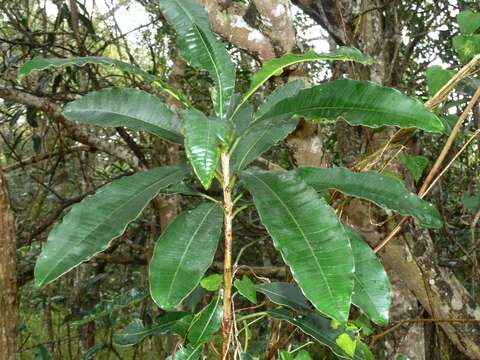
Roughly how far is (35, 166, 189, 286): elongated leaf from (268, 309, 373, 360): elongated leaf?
0.35 m

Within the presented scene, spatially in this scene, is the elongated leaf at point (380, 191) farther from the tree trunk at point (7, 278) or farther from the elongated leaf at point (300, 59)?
the tree trunk at point (7, 278)

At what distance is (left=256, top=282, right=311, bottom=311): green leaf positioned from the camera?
44.9 inches

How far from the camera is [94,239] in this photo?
0.89 metres

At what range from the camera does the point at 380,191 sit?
3.33 feet

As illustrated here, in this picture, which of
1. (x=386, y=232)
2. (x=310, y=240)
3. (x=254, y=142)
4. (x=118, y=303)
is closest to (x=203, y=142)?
(x=310, y=240)

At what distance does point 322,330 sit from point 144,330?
398 millimetres

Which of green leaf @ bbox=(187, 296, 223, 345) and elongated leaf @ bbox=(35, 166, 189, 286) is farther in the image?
green leaf @ bbox=(187, 296, 223, 345)

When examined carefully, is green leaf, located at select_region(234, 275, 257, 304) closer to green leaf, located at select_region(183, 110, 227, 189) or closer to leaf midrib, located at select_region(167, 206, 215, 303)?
leaf midrib, located at select_region(167, 206, 215, 303)

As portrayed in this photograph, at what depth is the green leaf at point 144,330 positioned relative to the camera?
1.24 m

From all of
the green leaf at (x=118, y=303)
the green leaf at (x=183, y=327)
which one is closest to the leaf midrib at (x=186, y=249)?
the green leaf at (x=183, y=327)

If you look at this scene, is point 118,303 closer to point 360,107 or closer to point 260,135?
point 260,135

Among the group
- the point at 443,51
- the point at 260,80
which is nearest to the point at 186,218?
the point at 260,80

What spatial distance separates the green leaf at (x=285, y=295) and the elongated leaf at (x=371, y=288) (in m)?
0.20

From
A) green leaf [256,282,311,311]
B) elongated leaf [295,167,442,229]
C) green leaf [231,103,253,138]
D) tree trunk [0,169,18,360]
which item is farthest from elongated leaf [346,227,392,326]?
tree trunk [0,169,18,360]
